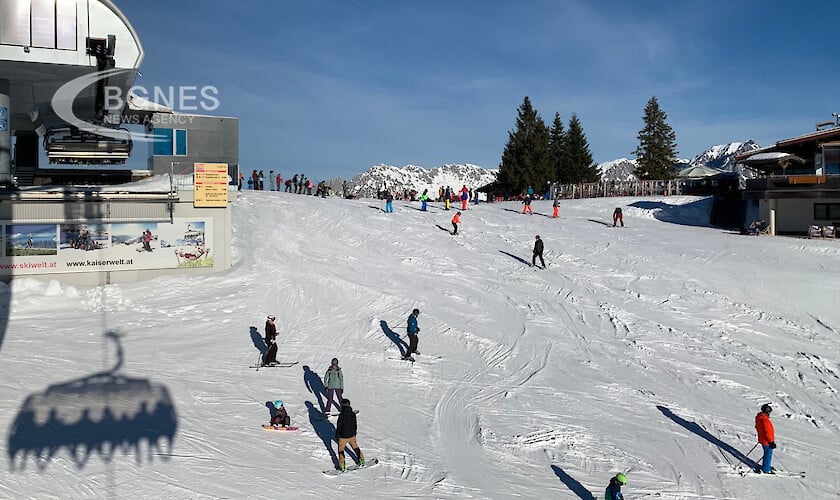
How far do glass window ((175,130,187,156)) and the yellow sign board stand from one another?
12.0 m

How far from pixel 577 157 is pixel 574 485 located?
59.0 metres

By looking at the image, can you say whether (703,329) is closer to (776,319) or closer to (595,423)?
(776,319)

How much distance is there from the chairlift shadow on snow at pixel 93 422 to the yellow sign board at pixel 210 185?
9.72 m

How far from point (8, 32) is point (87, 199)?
23.8ft

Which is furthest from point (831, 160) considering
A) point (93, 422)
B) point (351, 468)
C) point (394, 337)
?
point (93, 422)

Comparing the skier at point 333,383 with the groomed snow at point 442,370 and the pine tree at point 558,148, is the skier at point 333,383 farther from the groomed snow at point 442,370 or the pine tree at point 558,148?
the pine tree at point 558,148

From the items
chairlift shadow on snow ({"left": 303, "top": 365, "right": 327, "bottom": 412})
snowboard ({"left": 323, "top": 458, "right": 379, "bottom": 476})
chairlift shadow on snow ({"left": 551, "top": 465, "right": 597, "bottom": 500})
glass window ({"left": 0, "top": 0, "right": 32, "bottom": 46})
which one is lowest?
chairlift shadow on snow ({"left": 551, "top": 465, "right": 597, "bottom": 500})

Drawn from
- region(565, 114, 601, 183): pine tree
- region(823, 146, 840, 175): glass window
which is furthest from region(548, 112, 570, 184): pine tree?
region(823, 146, 840, 175): glass window

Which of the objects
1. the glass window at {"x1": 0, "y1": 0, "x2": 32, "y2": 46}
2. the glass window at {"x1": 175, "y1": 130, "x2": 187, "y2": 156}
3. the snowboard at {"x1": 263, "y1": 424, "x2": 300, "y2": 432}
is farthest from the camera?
the glass window at {"x1": 175, "y1": 130, "x2": 187, "y2": 156}

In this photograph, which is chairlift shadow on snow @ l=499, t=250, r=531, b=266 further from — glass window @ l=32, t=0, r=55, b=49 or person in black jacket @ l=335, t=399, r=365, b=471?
glass window @ l=32, t=0, r=55, b=49

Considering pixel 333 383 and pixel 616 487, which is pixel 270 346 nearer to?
pixel 333 383

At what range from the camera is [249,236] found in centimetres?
2566

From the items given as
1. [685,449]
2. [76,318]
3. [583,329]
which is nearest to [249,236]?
[76,318]

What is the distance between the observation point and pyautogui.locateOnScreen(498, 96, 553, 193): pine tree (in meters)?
60.0
